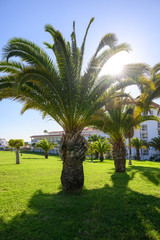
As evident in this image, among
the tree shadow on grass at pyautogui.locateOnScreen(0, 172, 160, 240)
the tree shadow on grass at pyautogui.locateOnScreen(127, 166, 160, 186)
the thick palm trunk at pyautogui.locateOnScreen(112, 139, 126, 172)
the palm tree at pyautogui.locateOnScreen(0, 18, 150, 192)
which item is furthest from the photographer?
the thick palm trunk at pyautogui.locateOnScreen(112, 139, 126, 172)

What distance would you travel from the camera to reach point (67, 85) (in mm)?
6484

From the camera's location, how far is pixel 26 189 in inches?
269

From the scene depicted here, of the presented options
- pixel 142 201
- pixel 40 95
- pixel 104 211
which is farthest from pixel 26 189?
pixel 142 201

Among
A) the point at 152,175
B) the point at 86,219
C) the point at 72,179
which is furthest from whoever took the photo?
the point at 152,175

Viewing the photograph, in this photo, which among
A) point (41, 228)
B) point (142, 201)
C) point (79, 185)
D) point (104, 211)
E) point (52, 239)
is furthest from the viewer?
point (79, 185)

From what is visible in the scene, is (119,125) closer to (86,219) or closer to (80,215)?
(80,215)

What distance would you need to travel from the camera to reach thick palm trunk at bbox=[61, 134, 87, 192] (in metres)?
6.38

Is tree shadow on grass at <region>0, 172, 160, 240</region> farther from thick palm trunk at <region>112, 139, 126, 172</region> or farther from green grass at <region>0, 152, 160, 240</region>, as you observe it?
thick palm trunk at <region>112, 139, 126, 172</region>

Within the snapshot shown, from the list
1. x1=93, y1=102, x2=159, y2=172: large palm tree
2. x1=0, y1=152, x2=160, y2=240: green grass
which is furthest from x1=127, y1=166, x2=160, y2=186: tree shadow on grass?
x1=0, y1=152, x2=160, y2=240: green grass

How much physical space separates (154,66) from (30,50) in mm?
7927

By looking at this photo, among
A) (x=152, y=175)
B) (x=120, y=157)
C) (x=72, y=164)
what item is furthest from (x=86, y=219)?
(x=120, y=157)

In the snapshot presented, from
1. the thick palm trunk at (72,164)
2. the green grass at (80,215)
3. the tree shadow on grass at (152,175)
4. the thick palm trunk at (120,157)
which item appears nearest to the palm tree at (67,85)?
the thick palm trunk at (72,164)

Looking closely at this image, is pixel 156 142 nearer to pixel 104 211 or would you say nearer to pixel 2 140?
pixel 104 211

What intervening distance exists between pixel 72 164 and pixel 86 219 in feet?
8.33
